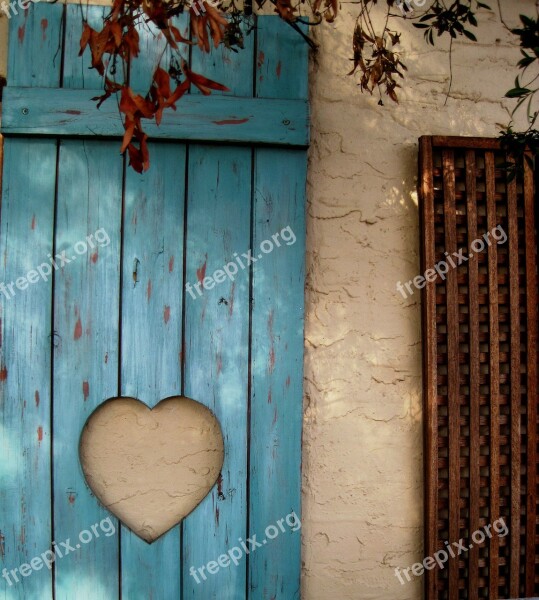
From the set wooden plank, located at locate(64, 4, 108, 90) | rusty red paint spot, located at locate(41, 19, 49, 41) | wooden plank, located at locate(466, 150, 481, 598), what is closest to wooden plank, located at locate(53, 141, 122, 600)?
wooden plank, located at locate(64, 4, 108, 90)

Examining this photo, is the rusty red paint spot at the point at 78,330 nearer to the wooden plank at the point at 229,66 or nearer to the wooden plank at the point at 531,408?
the wooden plank at the point at 229,66

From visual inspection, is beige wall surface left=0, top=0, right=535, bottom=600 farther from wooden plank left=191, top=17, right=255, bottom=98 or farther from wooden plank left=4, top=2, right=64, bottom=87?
wooden plank left=191, top=17, right=255, bottom=98

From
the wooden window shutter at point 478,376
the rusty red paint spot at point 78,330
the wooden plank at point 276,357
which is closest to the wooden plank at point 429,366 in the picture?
the wooden window shutter at point 478,376

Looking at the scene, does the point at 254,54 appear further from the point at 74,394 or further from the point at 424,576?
the point at 424,576

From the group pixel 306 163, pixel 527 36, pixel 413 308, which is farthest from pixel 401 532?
pixel 527 36

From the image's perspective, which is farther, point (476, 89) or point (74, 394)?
point (476, 89)

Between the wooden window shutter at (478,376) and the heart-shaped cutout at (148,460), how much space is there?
683 mm

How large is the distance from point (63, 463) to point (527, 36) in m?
1.57

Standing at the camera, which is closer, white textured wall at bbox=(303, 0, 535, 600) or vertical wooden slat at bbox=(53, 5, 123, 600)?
vertical wooden slat at bbox=(53, 5, 123, 600)

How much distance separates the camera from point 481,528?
171 cm

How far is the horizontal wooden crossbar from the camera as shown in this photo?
5.26ft

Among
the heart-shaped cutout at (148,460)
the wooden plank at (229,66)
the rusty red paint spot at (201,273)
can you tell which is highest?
the wooden plank at (229,66)

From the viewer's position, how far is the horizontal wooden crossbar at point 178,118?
1604mm

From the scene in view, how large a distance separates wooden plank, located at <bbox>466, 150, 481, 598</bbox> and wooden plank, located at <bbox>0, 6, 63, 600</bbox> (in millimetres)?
1217
